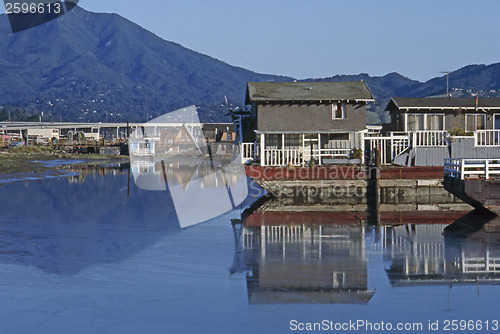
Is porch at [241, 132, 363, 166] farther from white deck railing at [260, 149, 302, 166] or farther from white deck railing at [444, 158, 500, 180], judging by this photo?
white deck railing at [444, 158, 500, 180]

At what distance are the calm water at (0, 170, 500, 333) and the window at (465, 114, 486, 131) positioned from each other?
1472cm

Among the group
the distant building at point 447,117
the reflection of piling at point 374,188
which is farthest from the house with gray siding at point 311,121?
the reflection of piling at point 374,188

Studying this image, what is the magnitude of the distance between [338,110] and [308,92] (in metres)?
2.28

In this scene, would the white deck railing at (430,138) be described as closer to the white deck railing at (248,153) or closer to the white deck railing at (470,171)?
the white deck railing at (248,153)

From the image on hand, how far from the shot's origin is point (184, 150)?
403 ft

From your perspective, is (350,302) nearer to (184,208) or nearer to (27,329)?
(27,329)

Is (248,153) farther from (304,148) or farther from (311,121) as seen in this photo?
(311,121)

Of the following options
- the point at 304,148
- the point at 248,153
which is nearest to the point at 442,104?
the point at 304,148

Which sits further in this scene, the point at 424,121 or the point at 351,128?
the point at 424,121

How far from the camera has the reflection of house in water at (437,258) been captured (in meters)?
19.8

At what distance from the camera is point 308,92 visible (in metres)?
44.3

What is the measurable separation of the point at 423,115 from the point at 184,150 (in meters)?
80.7

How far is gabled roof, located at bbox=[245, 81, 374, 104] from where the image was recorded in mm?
43062

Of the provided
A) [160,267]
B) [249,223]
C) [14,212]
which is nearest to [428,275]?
[160,267]
